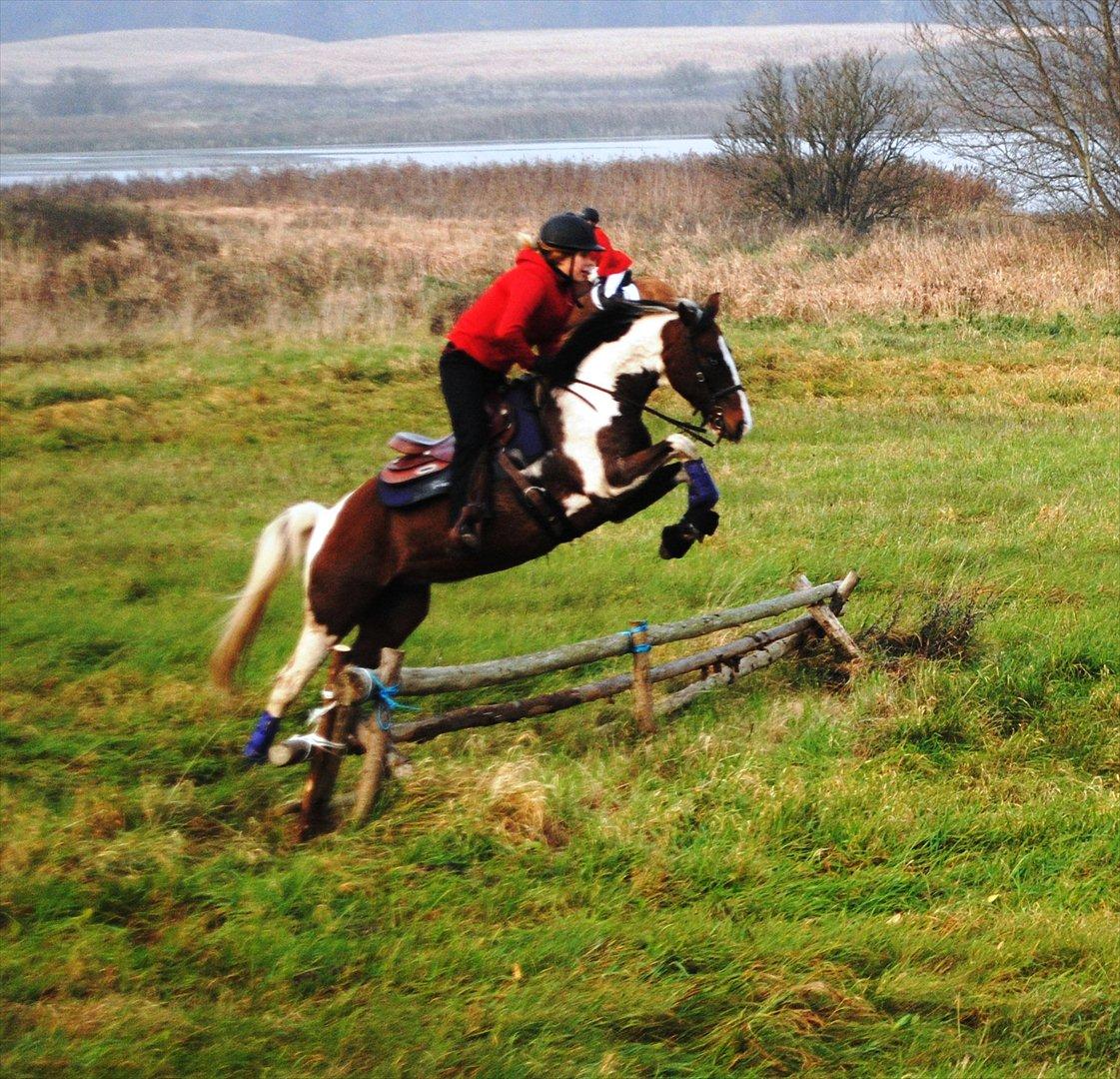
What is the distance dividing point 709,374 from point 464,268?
1960cm

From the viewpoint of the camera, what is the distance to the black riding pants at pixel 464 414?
6.53 m

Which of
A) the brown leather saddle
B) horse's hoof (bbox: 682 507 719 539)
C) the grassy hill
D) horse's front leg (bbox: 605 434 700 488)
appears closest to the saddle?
the brown leather saddle

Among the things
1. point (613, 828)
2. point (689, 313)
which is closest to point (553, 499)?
point (689, 313)

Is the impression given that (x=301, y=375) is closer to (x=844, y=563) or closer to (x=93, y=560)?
(x=93, y=560)

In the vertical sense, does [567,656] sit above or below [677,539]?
below

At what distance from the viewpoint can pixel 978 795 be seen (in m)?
6.33

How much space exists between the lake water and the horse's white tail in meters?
27.3

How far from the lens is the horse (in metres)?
6.29

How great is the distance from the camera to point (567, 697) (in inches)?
263

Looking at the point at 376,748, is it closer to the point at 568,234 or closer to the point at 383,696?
the point at 383,696

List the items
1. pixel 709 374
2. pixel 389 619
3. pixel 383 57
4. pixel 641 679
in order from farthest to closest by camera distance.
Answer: pixel 383 57, pixel 389 619, pixel 641 679, pixel 709 374

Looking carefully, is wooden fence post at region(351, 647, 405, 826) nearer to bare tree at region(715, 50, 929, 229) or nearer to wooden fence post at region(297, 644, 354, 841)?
wooden fence post at region(297, 644, 354, 841)

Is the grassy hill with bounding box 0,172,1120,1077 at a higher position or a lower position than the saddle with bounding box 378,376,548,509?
lower

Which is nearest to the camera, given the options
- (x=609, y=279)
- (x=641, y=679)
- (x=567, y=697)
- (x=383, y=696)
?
(x=383, y=696)
